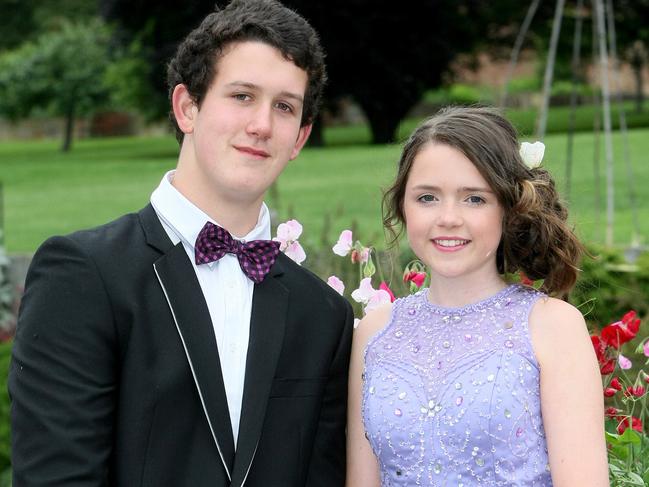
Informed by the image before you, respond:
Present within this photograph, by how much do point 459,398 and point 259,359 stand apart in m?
0.46

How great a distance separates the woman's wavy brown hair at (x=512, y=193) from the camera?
103 inches

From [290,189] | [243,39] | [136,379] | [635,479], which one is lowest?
[290,189]

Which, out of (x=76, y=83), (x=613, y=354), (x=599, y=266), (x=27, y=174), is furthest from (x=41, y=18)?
(x=613, y=354)

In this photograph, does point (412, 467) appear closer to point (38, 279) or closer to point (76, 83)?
point (38, 279)

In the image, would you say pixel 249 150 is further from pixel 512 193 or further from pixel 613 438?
pixel 613 438

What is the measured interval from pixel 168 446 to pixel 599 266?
5.74m

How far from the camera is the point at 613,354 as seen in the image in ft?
10.3

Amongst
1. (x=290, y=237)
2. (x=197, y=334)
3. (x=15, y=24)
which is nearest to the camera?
(x=197, y=334)

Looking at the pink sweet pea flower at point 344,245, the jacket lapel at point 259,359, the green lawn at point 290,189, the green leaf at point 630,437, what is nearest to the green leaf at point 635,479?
the green leaf at point 630,437

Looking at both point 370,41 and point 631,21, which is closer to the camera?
point 370,41

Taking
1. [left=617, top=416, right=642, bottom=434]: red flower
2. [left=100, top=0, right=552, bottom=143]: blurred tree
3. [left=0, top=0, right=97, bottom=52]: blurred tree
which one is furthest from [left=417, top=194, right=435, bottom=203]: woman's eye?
[left=0, top=0, right=97, bottom=52]: blurred tree

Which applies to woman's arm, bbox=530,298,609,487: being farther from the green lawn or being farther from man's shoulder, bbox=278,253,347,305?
the green lawn

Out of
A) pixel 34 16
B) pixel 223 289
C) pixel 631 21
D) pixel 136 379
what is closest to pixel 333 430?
pixel 223 289

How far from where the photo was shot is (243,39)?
2.57 meters
